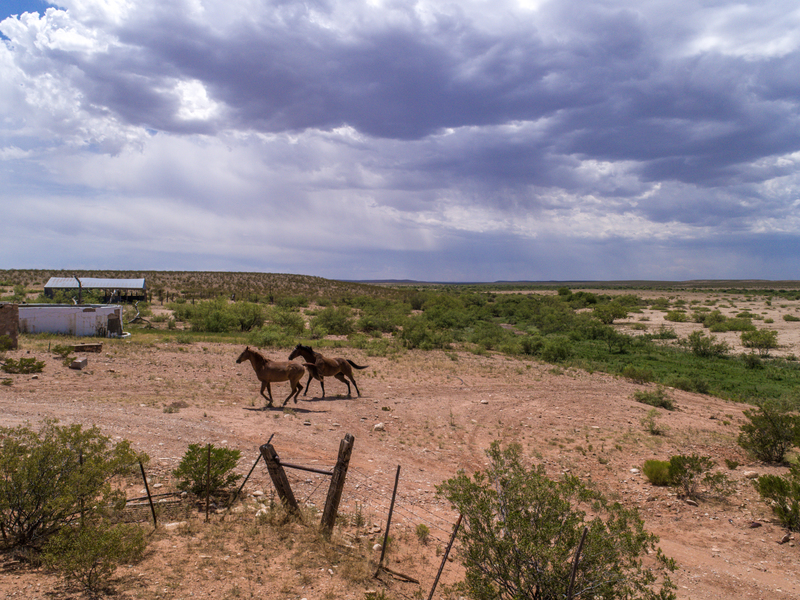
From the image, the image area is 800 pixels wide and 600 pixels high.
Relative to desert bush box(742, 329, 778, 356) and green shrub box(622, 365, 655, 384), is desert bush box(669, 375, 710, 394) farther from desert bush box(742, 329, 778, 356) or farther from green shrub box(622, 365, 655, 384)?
desert bush box(742, 329, 778, 356)

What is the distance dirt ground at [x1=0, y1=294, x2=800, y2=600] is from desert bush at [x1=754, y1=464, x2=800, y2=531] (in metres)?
0.23

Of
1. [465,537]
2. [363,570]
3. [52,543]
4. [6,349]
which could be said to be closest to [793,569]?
[465,537]

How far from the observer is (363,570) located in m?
5.50

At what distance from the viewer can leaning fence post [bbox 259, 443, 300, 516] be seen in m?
6.23

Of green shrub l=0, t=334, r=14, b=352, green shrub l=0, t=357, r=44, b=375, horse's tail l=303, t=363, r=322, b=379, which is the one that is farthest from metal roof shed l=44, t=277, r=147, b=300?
horse's tail l=303, t=363, r=322, b=379

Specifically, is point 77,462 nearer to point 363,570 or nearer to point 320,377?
point 363,570

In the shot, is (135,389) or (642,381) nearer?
(135,389)

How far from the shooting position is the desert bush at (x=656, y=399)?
16453 millimetres

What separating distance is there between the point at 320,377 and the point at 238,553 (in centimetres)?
915

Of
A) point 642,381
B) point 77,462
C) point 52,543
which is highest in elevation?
point 77,462

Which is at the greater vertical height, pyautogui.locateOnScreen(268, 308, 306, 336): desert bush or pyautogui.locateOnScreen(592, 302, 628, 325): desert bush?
pyautogui.locateOnScreen(592, 302, 628, 325): desert bush

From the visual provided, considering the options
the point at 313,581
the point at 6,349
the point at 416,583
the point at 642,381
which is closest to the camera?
the point at 313,581

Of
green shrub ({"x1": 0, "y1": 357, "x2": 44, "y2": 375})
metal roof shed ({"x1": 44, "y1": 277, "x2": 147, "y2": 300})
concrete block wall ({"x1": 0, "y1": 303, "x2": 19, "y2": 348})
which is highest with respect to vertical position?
metal roof shed ({"x1": 44, "y1": 277, "x2": 147, "y2": 300})

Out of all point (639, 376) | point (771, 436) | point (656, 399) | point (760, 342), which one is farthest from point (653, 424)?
point (760, 342)
